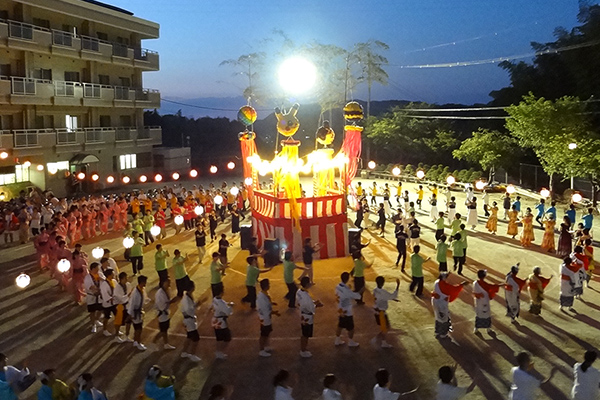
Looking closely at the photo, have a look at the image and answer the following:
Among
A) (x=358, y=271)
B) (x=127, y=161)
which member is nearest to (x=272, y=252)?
(x=358, y=271)

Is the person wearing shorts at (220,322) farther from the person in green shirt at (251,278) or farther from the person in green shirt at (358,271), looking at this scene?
the person in green shirt at (358,271)

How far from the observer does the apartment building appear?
27.2 meters

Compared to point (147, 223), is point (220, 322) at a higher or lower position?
lower

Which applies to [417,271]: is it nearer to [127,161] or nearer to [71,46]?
[71,46]

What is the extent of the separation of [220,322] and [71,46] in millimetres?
25198

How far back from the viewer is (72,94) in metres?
30.0

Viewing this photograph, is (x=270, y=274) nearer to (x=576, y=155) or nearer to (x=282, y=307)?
(x=282, y=307)

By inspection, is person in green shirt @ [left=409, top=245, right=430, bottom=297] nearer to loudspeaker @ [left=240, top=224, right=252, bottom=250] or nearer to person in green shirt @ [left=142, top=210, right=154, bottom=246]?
loudspeaker @ [left=240, top=224, right=252, bottom=250]

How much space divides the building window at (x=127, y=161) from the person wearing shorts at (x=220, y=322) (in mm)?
27520

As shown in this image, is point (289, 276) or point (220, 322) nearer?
point (220, 322)

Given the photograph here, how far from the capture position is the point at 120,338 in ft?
35.6

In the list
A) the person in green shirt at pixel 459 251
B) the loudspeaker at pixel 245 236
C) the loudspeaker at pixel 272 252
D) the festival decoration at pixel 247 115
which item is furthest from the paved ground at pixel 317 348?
the festival decoration at pixel 247 115

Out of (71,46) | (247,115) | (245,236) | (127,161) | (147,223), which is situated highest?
(71,46)

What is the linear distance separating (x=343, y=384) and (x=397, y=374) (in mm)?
949
